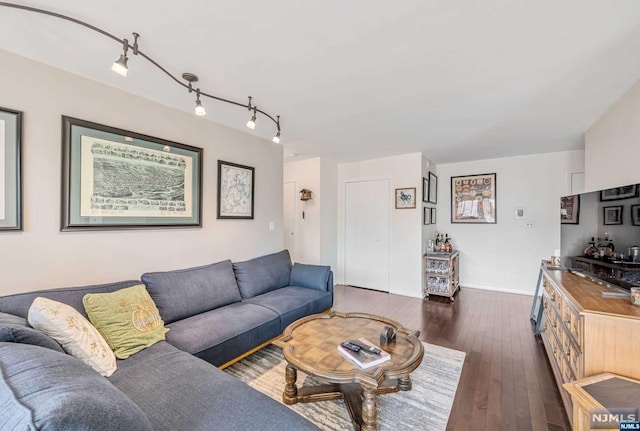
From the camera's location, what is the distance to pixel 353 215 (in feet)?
16.8

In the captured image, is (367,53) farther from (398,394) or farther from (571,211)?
(571,211)

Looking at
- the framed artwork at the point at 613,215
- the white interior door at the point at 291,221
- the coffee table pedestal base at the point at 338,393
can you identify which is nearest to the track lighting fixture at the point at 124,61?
the coffee table pedestal base at the point at 338,393

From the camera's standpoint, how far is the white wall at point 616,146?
2152 mm

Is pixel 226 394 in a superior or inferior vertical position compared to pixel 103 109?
inferior

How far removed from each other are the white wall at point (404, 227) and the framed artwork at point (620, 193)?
7.43 ft

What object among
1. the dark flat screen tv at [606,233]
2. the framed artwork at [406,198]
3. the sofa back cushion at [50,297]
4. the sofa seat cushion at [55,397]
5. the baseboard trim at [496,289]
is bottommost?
the baseboard trim at [496,289]

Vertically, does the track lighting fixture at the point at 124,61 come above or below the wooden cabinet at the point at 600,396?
above

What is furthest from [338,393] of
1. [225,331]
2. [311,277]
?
[311,277]

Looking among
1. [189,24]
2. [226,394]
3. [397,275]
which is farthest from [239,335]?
[397,275]

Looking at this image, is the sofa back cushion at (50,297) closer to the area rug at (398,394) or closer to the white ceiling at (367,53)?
the area rug at (398,394)

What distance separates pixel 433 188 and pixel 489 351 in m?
3.01

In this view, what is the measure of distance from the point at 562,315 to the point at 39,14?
A: 12.4 ft

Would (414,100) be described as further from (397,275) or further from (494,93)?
(397,275)

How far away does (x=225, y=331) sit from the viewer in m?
2.05
